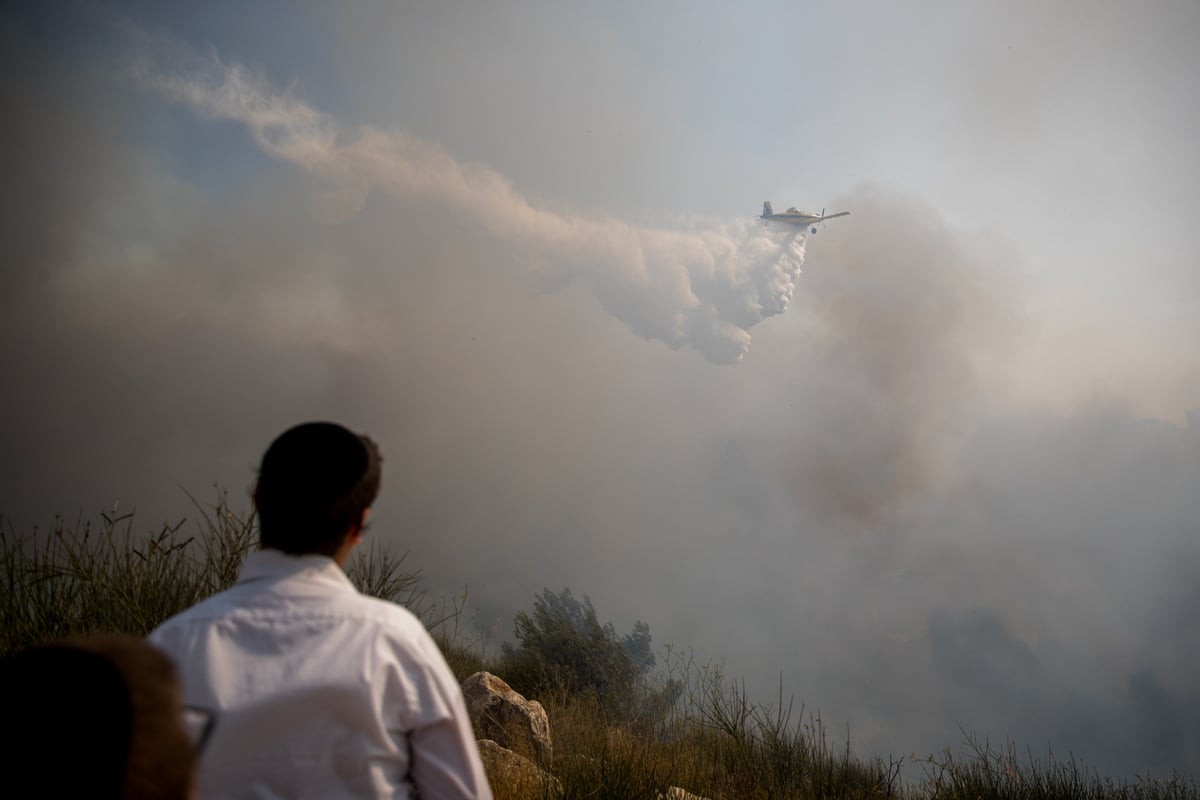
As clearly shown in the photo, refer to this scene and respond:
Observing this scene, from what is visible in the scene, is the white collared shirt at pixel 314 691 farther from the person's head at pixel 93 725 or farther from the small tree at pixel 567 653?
the small tree at pixel 567 653

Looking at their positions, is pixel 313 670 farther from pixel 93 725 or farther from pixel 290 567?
pixel 93 725

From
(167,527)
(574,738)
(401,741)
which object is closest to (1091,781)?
(574,738)

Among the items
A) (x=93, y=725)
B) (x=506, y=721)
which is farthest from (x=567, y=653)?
(x=93, y=725)

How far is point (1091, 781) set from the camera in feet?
32.7

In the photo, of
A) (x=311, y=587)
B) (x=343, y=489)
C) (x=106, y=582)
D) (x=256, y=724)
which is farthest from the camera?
(x=106, y=582)

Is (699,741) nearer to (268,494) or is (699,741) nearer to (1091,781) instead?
(1091,781)

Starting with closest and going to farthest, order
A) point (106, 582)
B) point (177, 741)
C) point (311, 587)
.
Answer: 1. point (177, 741)
2. point (311, 587)
3. point (106, 582)

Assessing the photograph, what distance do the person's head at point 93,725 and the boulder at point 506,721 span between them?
8.15m

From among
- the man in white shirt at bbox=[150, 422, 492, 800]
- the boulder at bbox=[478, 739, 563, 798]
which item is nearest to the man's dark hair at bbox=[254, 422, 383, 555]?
the man in white shirt at bbox=[150, 422, 492, 800]

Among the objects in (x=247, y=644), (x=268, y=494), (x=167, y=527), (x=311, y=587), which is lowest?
(x=167, y=527)

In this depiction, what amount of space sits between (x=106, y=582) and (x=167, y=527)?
2.61 ft

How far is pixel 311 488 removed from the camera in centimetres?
240

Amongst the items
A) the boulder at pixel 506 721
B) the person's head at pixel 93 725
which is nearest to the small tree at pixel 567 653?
the boulder at pixel 506 721

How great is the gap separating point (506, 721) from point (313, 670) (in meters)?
7.61
